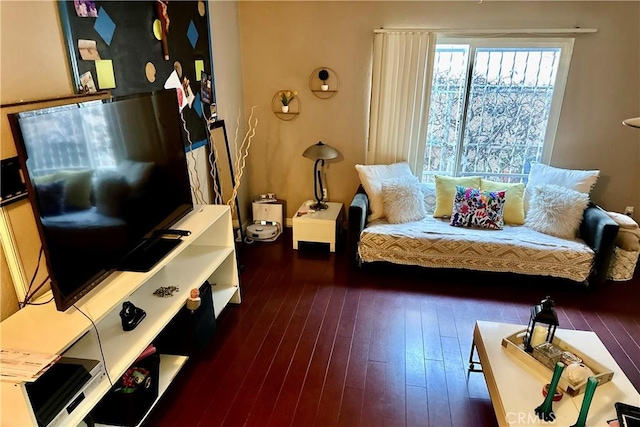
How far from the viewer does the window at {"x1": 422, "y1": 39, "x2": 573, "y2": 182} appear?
11.5 feet

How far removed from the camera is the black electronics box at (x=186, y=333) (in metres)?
2.16

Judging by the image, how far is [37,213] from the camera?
52.2 inches

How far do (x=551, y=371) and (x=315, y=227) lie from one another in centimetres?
225

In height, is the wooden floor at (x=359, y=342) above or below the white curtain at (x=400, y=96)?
below

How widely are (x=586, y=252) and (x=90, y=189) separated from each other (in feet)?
10.6

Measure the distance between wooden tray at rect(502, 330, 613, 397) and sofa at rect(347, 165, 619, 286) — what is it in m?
1.16

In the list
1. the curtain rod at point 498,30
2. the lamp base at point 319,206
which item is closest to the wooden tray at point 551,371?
the lamp base at point 319,206

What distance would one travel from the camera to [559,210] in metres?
3.23

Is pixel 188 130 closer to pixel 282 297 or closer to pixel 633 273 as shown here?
pixel 282 297

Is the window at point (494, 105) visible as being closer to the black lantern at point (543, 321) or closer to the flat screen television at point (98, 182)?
the black lantern at point (543, 321)

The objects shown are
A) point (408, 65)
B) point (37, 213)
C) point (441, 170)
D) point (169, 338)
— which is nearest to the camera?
point (37, 213)

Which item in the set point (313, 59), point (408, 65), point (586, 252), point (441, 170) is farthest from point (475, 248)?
point (313, 59)

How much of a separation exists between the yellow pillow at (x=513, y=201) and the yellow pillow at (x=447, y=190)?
0.15 m

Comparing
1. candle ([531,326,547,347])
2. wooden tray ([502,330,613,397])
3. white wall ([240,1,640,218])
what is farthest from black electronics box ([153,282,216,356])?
white wall ([240,1,640,218])
